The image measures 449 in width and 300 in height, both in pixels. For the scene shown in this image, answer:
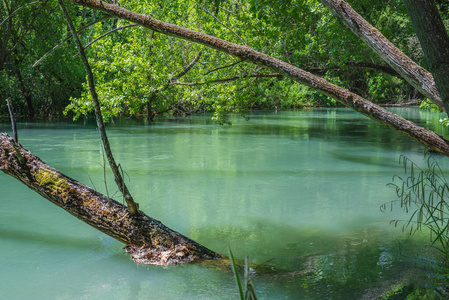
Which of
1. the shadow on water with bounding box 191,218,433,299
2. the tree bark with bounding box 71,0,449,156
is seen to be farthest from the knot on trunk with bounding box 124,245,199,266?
the tree bark with bounding box 71,0,449,156

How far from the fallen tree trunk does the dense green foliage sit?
210 cm

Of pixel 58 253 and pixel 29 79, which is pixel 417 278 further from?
pixel 29 79

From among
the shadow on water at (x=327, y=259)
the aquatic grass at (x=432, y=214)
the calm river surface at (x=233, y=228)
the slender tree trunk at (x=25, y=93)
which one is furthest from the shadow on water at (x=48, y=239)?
the slender tree trunk at (x=25, y=93)

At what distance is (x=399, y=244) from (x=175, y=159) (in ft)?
22.2

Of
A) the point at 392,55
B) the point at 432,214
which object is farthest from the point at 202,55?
the point at 432,214

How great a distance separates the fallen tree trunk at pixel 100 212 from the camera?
3.95 meters

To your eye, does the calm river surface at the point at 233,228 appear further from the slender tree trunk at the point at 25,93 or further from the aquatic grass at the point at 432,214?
the slender tree trunk at the point at 25,93

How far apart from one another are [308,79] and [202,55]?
12.5 meters

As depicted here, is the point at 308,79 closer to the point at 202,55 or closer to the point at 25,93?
the point at 202,55

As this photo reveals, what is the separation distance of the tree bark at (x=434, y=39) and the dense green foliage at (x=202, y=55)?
214 cm

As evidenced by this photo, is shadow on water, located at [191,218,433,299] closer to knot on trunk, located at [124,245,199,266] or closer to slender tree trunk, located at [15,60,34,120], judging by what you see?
knot on trunk, located at [124,245,199,266]

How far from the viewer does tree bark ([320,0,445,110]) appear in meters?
3.22

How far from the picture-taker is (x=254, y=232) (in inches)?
207

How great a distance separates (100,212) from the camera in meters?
3.95
